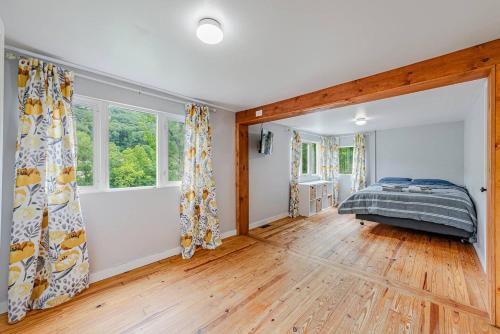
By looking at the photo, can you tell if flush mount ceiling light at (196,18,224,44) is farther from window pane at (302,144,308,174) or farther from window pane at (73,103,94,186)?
window pane at (302,144,308,174)

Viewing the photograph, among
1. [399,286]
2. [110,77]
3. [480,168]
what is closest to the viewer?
[399,286]

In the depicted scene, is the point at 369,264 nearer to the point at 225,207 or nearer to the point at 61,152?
the point at 225,207

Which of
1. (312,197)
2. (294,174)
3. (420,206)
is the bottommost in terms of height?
(312,197)

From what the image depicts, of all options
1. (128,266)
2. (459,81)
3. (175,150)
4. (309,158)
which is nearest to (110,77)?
(175,150)

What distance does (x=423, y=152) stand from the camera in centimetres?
528

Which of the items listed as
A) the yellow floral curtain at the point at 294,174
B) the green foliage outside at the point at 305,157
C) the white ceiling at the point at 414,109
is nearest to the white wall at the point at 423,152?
the white ceiling at the point at 414,109

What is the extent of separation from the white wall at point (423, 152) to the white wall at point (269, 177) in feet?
9.51

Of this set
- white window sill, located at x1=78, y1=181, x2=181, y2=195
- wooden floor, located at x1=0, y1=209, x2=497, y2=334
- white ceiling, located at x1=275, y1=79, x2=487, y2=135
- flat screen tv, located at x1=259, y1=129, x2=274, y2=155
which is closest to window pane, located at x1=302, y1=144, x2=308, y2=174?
white ceiling, located at x1=275, y1=79, x2=487, y2=135

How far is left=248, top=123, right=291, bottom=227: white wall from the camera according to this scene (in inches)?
167

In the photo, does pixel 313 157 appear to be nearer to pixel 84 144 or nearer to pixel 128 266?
pixel 128 266

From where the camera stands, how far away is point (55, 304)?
6.24 ft

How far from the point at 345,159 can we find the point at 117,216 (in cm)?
636

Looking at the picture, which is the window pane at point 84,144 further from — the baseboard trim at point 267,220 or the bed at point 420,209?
the bed at point 420,209

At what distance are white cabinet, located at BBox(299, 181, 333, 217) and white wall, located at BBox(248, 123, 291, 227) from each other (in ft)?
1.30
